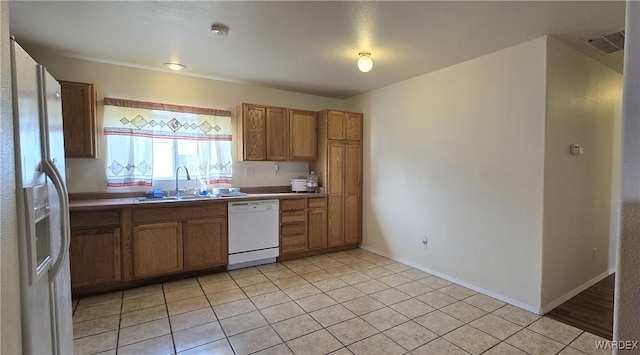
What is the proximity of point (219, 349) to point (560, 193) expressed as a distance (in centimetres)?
320

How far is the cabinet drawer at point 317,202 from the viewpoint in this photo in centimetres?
428

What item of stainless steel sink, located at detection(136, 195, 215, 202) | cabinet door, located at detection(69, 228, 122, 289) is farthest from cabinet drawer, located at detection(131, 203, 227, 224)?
cabinet door, located at detection(69, 228, 122, 289)

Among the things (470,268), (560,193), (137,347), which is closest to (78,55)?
(137,347)

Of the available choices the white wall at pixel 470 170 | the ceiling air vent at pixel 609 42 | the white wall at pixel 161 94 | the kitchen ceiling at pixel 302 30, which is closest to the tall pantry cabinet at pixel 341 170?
the white wall at pixel 470 170

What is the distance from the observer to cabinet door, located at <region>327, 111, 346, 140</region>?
4.42 m

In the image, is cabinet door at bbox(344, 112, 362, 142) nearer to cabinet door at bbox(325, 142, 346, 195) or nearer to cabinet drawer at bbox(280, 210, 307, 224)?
cabinet door at bbox(325, 142, 346, 195)

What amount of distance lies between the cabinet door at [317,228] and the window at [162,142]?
1284 mm

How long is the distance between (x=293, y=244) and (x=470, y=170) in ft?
7.87

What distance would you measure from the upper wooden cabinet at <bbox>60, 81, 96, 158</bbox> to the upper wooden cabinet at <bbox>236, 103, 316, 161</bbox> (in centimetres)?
161

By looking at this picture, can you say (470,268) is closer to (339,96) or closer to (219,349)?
(219,349)

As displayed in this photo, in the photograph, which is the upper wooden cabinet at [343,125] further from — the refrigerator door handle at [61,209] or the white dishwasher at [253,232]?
the refrigerator door handle at [61,209]

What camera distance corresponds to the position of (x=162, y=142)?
375 centimetres

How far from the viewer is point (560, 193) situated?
9.15ft

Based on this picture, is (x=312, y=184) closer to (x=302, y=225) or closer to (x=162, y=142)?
(x=302, y=225)
